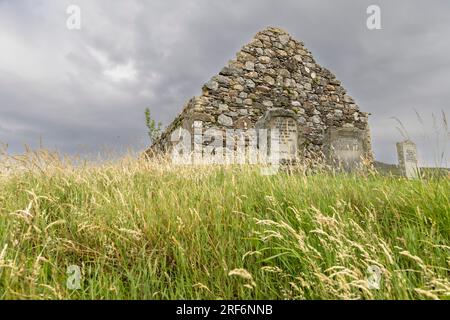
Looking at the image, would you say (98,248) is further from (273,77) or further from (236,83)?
(273,77)

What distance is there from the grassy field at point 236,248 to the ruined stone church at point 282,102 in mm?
6508

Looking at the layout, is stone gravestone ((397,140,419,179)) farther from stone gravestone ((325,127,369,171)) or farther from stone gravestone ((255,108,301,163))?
stone gravestone ((255,108,301,163))

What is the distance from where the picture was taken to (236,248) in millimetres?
2174

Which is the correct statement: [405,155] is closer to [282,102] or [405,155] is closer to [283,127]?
[283,127]

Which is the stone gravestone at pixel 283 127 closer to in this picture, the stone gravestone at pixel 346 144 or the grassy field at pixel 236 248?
the stone gravestone at pixel 346 144

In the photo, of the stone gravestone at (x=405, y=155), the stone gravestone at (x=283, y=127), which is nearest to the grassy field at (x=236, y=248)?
the stone gravestone at (x=283, y=127)

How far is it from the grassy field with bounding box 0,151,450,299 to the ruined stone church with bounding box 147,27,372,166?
6508 mm

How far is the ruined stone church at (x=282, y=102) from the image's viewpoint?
981cm

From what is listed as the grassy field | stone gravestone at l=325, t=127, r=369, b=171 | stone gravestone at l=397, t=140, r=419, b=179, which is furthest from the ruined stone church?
the grassy field

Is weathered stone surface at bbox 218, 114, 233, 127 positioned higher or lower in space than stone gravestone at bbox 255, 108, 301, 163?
higher

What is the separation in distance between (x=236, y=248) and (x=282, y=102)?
422 inches

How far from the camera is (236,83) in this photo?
11203 millimetres

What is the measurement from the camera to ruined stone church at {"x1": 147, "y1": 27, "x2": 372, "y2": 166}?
9.81 metres
